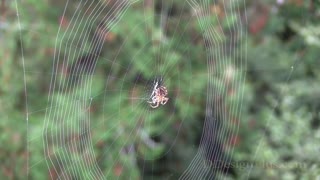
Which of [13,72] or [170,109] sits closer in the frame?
Answer: [13,72]

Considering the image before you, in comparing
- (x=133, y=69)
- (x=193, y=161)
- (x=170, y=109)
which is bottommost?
(x=193, y=161)

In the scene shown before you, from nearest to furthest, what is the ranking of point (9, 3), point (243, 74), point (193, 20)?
point (9, 3) → point (193, 20) → point (243, 74)

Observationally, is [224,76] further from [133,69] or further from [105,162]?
[105,162]

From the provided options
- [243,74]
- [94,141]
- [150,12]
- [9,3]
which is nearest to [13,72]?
[9,3]
